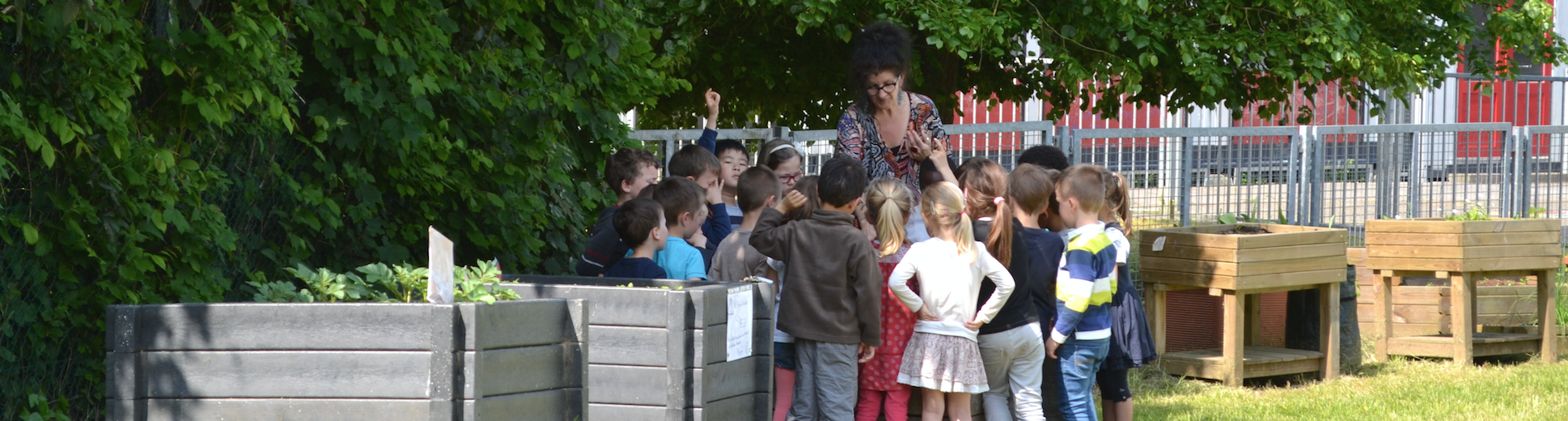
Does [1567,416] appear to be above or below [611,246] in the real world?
below

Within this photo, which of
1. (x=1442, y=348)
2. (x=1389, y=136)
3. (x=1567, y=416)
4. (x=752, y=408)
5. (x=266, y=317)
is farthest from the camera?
(x=1389, y=136)

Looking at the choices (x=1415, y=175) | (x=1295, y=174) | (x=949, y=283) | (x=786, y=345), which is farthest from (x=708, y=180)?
(x=1415, y=175)

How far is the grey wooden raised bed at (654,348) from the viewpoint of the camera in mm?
3922

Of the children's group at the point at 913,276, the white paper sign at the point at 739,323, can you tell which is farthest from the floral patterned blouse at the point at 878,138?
the white paper sign at the point at 739,323

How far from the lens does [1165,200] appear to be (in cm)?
893

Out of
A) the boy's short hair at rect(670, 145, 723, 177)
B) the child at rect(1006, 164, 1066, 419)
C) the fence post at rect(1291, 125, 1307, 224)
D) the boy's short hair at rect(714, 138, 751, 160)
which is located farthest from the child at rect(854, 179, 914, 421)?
the fence post at rect(1291, 125, 1307, 224)

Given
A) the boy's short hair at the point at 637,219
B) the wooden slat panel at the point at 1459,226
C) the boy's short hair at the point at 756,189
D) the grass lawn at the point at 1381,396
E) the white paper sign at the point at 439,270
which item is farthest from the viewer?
the wooden slat panel at the point at 1459,226

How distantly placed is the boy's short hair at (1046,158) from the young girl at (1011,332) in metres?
1.31

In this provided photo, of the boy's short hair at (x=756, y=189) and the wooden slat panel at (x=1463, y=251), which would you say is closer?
the boy's short hair at (x=756, y=189)

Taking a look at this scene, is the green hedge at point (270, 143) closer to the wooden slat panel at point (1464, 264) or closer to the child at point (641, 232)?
the child at point (641, 232)

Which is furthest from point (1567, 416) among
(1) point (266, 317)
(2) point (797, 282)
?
(1) point (266, 317)

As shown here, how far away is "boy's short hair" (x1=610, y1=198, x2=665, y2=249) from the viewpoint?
503 cm

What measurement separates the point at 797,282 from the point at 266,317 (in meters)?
2.39

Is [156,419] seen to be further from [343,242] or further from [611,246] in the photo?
[611,246]
